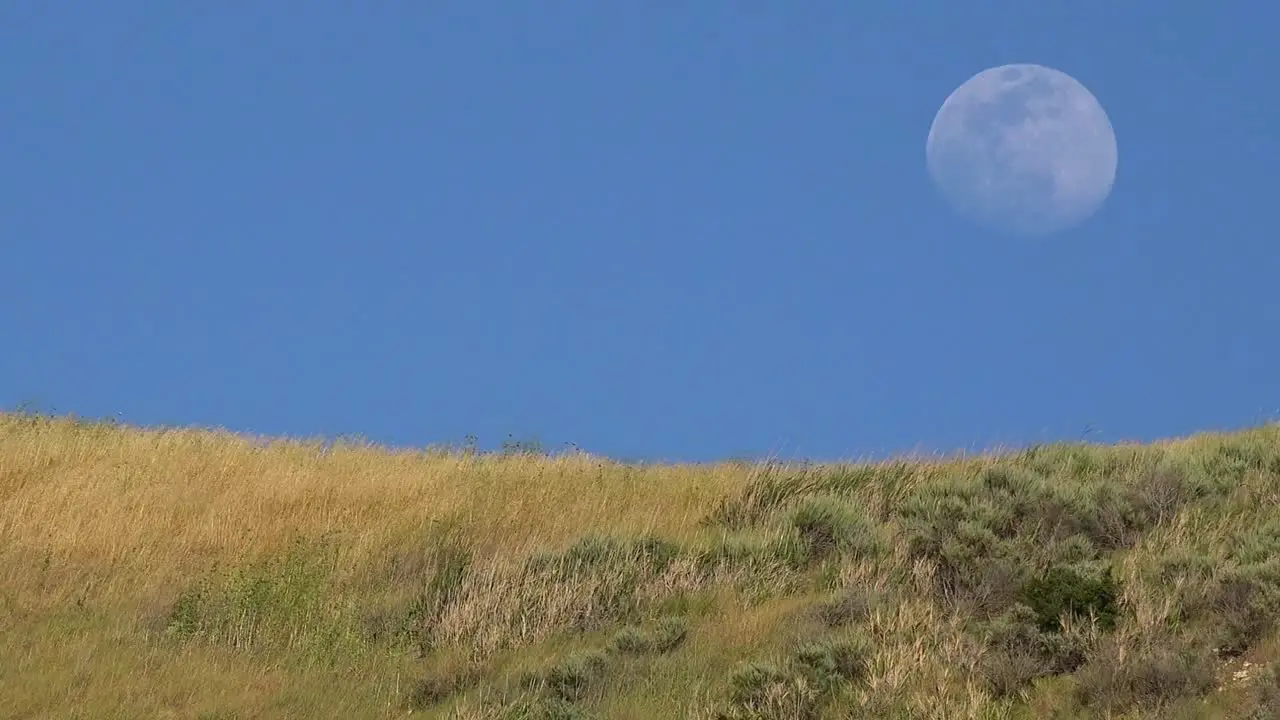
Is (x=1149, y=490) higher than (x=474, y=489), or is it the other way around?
(x=474, y=489)

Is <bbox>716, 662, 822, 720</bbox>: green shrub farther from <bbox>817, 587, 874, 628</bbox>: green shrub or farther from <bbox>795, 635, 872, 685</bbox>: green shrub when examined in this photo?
<bbox>817, 587, 874, 628</bbox>: green shrub

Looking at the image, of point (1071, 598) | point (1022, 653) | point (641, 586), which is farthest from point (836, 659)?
point (641, 586)

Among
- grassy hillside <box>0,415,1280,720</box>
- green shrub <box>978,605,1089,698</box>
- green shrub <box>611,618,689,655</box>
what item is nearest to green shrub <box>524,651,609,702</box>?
grassy hillside <box>0,415,1280,720</box>

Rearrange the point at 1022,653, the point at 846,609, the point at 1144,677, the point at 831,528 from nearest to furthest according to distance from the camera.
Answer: the point at 1144,677 → the point at 1022,653 → the point at 846,609 → the point at 831,528

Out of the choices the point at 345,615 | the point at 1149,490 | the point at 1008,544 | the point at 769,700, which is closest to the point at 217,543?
the point at 345,615

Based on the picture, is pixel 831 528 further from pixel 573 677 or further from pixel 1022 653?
pixel 573 677

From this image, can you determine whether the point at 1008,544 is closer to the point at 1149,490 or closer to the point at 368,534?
the point at 1149,490

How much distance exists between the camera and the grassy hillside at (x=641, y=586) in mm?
7984

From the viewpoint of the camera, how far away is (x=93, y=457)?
Answer: 14.6 m

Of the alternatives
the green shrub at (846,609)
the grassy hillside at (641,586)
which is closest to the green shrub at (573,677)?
the grassy hillside at (641,586)

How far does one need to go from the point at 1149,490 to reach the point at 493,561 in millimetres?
6243

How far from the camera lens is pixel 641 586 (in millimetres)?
10555

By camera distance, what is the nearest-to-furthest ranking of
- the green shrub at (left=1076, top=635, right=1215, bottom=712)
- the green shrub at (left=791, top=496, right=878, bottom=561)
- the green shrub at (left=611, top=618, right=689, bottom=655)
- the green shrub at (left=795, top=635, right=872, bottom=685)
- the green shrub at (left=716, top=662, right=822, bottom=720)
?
the green shrub at (left=1076, top=635, right=1215, bottom=712)
the green shrub at (left=716, top=662, right=822, bottom=720)
the green shrub at (left=795, top=635, right=872, bottom=685)
the green shrub at (left=611, top=618, right=689, bottom=655)
the green shrub at (left=791, top=496, right=878, bottom=561)

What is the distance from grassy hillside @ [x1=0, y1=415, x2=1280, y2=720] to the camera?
7.98 m
